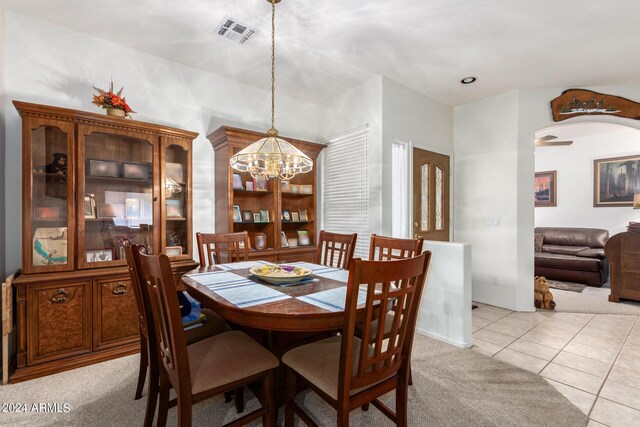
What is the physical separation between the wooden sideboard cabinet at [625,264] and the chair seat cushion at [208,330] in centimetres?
509

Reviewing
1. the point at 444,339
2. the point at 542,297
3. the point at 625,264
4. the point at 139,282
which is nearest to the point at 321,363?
the point at 139,282

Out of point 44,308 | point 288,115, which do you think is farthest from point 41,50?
point 288,115

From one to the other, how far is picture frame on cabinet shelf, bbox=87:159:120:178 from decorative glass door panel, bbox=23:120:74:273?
5.5 inches

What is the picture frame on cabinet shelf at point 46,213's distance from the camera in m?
2.27

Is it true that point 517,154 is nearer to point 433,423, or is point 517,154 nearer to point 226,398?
point 433,423

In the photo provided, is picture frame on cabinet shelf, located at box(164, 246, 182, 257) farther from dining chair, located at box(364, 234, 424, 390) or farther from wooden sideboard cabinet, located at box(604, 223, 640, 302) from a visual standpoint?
wooden sideboard cabinet, located at box(604, 223, 640, 302)

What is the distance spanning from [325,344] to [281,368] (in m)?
0.52

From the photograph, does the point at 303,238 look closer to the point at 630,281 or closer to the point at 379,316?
the point at 379,316

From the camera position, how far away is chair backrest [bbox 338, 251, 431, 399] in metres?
1.15

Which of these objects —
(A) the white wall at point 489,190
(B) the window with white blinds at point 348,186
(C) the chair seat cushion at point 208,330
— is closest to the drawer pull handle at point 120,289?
(C) the chair seat cushion at point 208,330

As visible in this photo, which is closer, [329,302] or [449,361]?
[329,302]

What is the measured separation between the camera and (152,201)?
2775mm

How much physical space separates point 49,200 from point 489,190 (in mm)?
4757

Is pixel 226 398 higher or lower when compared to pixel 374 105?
lower
